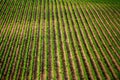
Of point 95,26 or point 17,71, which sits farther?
point 95,26

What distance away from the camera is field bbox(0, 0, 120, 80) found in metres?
10.6

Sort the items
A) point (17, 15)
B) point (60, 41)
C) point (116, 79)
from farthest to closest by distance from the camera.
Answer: point (17, 15), point (60, 41), point (116, 79)

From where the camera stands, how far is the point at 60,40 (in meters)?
13.6

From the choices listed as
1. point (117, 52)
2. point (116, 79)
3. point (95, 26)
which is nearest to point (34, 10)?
point (95, 26)

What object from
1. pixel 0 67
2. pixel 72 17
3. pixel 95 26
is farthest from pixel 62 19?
pixel 0 67

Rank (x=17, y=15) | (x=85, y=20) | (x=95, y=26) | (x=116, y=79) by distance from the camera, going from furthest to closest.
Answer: (x=17, y=15)
(x=85, y=20)
(x=95, y=26)
(x=116, y=79)

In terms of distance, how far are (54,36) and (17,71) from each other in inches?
206

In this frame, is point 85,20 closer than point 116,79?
No

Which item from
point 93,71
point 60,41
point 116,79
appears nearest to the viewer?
point 116,79

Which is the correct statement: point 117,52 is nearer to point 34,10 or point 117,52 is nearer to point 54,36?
point 54,36

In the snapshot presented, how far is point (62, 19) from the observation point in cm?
1661

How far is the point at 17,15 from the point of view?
17344 millimetres

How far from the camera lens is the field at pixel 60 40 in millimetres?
10625

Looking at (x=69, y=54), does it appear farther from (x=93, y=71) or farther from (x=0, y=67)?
(x=0, y=67)
